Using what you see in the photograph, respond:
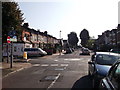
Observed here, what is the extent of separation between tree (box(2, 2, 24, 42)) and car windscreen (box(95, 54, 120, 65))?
37.7 feet

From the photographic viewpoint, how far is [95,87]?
8164 millimetres

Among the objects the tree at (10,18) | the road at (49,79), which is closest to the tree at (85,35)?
the tree at (10,18)

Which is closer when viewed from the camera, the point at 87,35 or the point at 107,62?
the point at 107,62

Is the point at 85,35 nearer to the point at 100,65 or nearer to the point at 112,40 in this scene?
the point at 112,40

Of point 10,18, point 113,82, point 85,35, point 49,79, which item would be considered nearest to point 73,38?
point 85,35

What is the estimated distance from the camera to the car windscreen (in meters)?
9.60

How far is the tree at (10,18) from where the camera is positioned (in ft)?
63.9

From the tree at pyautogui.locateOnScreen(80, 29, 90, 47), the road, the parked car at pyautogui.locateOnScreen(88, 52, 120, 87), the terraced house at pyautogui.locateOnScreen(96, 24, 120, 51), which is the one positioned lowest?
the road

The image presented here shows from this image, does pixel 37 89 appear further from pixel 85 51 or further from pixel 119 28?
pixel 119 28

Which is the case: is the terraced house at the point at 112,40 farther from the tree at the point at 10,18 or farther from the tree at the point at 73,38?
the tree at the point at 73,38

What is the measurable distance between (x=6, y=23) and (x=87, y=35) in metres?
126

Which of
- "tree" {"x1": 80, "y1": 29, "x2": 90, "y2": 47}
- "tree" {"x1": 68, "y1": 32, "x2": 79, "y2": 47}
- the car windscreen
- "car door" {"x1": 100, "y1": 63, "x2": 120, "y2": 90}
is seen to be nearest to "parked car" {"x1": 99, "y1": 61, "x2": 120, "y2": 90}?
"car door" {"x1": 100, "y1": 63, "x2": 120, "y2": 90}

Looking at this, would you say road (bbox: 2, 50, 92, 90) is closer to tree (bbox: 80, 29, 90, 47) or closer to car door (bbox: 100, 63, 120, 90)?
car door (bbox: 100, 63, 120, 90)

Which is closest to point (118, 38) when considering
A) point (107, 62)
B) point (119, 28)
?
point (119, 28)
